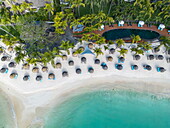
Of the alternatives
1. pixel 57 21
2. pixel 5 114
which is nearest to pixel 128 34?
pixel 57 21

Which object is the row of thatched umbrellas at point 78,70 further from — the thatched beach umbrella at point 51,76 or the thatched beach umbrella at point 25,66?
the thatched beach umbrella at point 25,66

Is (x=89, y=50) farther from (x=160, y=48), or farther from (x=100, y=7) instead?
(x=160, y=48)

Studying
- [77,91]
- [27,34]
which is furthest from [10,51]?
[77,91]

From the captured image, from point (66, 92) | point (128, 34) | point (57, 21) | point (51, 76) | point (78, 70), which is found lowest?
point (66, 92)

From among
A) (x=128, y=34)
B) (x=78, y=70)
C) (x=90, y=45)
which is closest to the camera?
(x=78, y=70)

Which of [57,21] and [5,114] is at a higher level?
[57,21]

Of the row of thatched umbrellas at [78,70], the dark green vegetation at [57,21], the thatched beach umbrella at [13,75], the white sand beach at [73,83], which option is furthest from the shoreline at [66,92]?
the dark green vegetation at [57,21]

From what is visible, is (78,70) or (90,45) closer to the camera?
(78,70)

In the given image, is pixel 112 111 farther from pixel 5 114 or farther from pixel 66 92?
pixel 5 114
